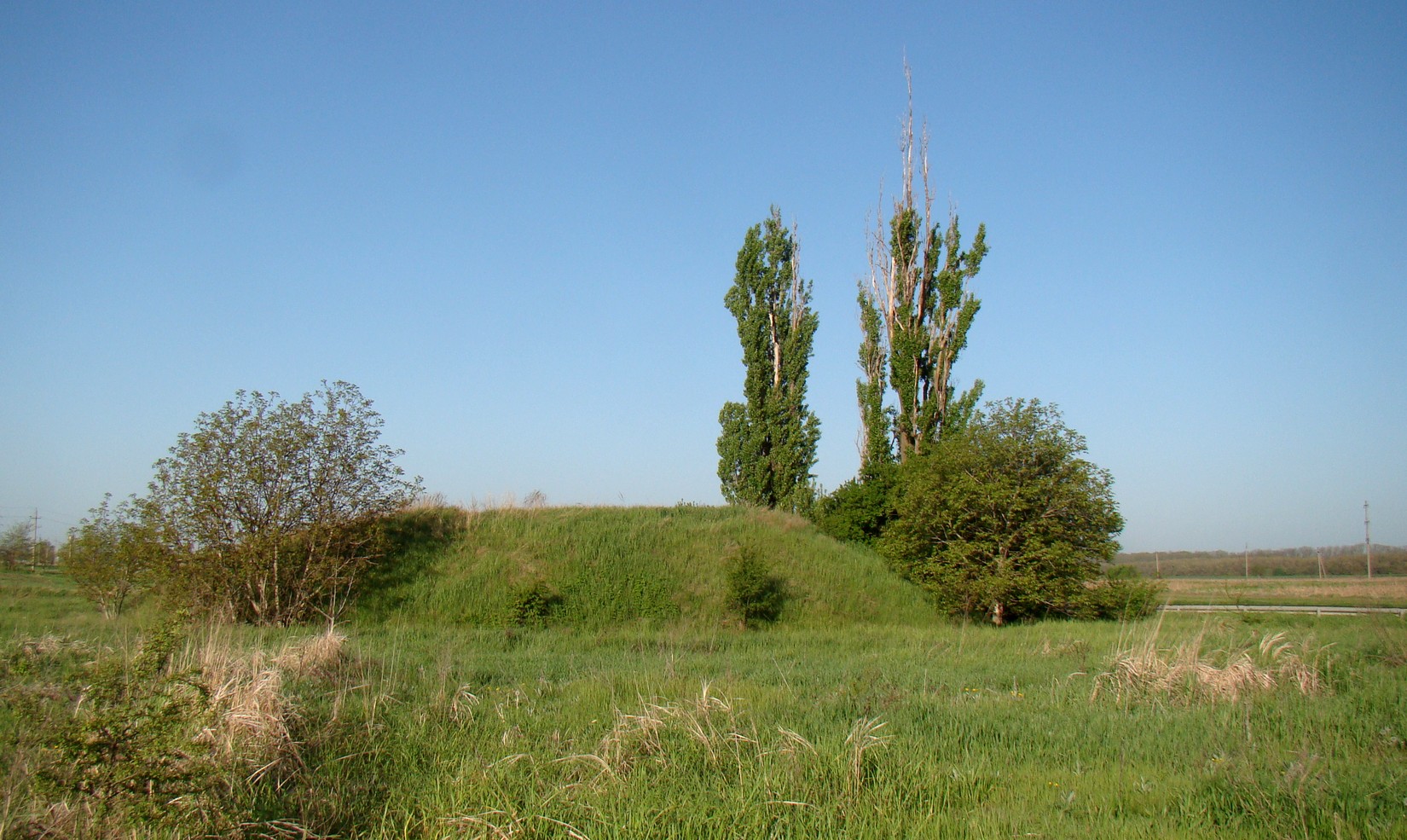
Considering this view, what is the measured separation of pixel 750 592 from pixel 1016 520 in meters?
7.19

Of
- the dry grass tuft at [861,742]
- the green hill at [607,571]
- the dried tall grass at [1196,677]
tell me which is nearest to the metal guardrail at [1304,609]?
the green hill at [607,571]

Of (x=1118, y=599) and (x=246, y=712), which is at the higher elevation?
(x=246, y=712)

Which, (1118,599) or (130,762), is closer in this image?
(130,762)

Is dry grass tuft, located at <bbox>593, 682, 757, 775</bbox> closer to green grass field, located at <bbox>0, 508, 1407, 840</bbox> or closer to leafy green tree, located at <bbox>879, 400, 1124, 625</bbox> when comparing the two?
green grass field, located at <bbox>0, 508, 1407, 840</bbox>

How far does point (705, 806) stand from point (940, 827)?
4.69 feet

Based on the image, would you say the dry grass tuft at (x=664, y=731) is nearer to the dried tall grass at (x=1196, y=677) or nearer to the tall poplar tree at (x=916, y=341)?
the dried tall grass at (x=1196, y=677)

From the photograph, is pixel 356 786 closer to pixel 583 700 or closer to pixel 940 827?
pixel 583 700

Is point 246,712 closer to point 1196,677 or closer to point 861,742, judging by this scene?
point 861,742

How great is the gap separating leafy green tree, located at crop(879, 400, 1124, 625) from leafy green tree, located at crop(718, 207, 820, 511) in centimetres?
930

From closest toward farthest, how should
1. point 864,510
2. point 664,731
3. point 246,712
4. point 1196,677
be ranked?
point 246,712, point 664,731, point 1196,677, point 864,510

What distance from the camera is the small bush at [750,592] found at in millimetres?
20156

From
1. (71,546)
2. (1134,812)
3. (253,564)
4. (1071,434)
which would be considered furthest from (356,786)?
(1071,434)

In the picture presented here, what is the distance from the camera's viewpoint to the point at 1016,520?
21.3m

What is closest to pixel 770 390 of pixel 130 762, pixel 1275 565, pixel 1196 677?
pixel 1196 677
